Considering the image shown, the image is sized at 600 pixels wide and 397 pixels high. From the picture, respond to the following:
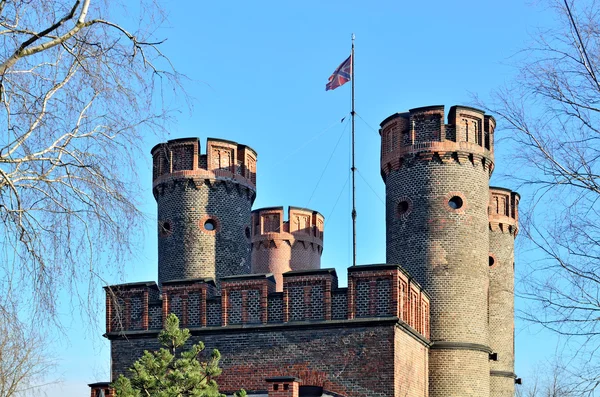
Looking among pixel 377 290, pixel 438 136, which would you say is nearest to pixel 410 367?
pixel 377 290

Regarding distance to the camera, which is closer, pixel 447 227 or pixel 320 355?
pixel 320 355

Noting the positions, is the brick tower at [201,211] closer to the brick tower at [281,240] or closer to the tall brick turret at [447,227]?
the tall brick turret at [447,227]

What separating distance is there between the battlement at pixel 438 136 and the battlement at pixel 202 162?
4.94 m

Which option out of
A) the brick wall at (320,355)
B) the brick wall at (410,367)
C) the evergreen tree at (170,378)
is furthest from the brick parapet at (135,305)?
the brick wall at (410,367)

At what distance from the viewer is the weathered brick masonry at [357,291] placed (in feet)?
76.4

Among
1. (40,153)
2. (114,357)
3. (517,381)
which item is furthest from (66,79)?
(517,381)

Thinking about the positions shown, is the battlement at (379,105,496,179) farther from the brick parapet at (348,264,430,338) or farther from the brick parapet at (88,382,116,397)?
the brick parapet at (88,382,116,397)

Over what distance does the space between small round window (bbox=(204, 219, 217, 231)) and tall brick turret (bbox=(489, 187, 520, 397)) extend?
37.0 ft

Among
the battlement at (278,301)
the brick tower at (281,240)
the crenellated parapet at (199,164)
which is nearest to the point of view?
the battlement at (278,301)

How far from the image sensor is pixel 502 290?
3522cm

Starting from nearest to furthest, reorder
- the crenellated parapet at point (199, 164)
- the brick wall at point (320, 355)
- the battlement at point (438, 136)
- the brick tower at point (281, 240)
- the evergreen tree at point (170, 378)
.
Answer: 1. the evergreen tree at point (170, 378)
2. the brick wall at point (320, 355)
3. the battlement at point (438, 136)
4. the crenellated parapet at point (199, 164)
5. the brick tower at point (281, 240)

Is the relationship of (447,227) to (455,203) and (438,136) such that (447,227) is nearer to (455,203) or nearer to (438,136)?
(455,203)

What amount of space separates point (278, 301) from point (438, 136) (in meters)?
7.48

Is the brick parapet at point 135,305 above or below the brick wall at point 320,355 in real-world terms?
above
